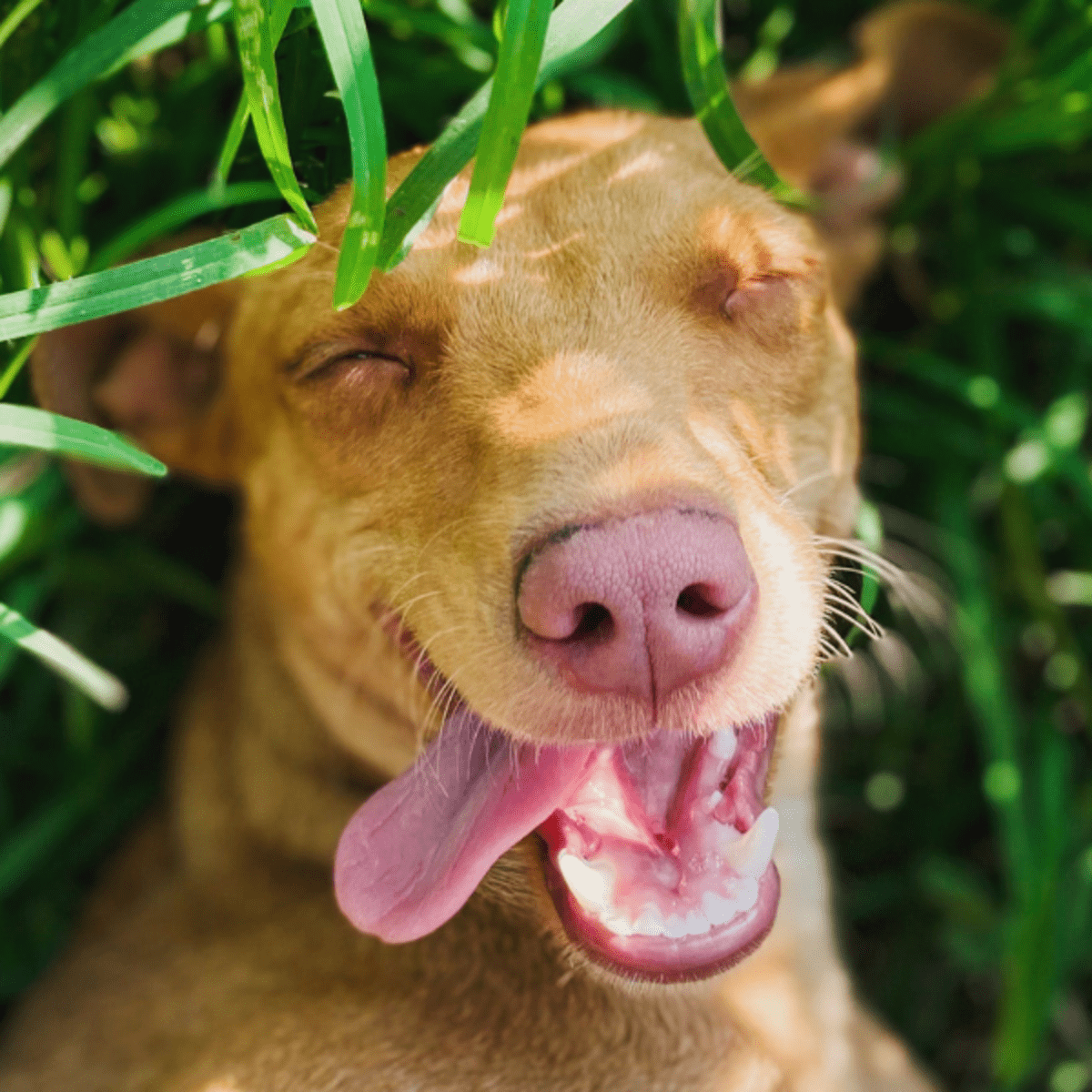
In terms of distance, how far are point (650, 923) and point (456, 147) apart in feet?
4.64

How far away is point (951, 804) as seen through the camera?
426 cm

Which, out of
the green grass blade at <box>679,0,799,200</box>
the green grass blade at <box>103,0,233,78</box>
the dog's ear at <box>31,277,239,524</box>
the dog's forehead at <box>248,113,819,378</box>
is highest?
the green grass blade at <box>103,0,233,78</box>

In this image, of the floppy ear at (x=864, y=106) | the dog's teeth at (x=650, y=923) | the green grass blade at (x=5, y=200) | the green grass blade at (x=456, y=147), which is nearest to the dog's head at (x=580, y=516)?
the dog's teeth at (x=650, y=923)

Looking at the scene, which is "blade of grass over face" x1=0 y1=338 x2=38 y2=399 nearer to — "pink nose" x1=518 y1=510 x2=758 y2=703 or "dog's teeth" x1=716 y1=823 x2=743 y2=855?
"pink nose" x1=518 y1=510 x2=758 y2=703

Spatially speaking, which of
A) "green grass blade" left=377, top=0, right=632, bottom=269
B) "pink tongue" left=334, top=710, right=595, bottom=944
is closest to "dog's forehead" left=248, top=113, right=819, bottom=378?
"green grass blade" left=377, top=0, right=632, bottom=269

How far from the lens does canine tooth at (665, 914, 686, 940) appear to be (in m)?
2.11

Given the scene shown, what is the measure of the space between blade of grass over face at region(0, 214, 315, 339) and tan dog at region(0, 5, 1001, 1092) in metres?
0.26

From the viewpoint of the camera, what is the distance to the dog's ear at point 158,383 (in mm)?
3086

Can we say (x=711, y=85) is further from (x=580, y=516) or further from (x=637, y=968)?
(x=637, y=968)

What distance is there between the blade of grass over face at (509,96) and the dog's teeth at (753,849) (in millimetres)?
1226

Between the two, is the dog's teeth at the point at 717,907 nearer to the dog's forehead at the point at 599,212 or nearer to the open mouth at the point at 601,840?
the open mouth at the point at 601,840

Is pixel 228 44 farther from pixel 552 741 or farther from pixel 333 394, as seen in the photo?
pixel 552 741

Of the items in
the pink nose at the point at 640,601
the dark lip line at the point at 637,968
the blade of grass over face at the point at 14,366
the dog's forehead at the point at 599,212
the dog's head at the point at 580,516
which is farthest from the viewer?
the blade of grass over face at the point at 14,366

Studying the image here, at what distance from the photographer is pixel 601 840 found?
7.38 feet
